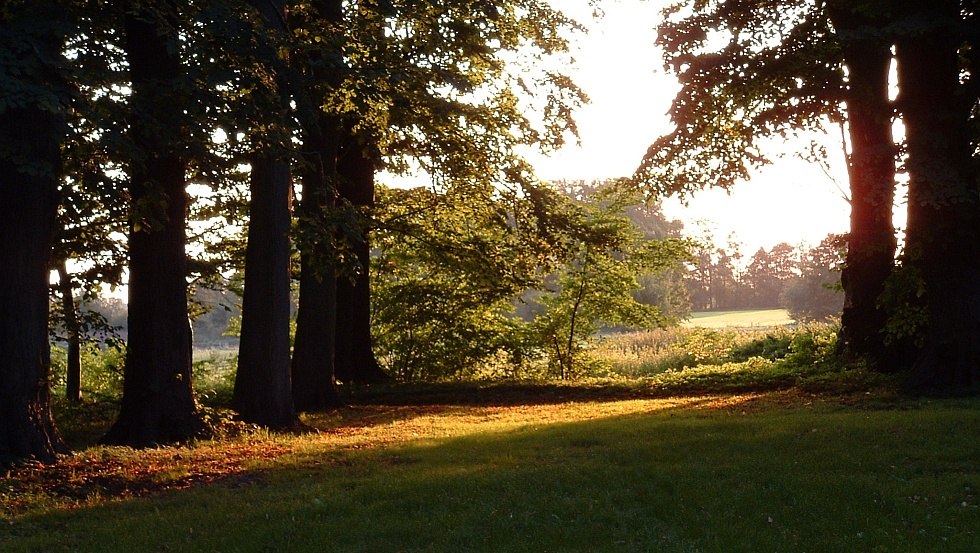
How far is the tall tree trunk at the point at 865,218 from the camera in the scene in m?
15.6

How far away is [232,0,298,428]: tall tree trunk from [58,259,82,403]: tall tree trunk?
3.48 metres

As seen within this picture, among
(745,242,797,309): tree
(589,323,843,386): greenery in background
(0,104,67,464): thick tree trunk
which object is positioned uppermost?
(745,242,797,309): tree

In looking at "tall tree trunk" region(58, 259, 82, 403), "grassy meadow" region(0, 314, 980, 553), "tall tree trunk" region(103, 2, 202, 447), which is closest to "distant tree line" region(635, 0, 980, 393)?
"grassy meadow" region(0, 314, 980, 553)

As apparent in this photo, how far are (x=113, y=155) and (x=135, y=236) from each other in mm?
1217

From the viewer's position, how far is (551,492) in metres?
8.12

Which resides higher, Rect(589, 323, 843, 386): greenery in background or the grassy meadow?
Rect(589, 323, 843, 386): greenery in background

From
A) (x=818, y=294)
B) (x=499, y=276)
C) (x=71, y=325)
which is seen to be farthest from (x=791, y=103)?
(x=818, y=294)

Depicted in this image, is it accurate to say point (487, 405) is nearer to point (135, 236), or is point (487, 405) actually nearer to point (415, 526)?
point (135, 236)

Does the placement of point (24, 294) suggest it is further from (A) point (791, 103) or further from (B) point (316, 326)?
(A) point (791, 103)

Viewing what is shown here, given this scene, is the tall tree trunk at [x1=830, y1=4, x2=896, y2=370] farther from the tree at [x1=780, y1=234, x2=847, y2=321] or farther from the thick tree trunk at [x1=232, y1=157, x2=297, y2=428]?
the tree at [x1=780, y1=234, x2=847, y2=321]

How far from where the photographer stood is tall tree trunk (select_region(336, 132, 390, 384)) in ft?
65.6

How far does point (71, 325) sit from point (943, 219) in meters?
15.2

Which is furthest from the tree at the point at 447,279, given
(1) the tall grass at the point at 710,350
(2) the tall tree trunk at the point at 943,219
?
(2) the tall tree trunk at the point at 943,219

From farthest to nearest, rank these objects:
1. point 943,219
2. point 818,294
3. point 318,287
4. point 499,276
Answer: point 818,294
point 499,276
point 318,287
point 943,219
